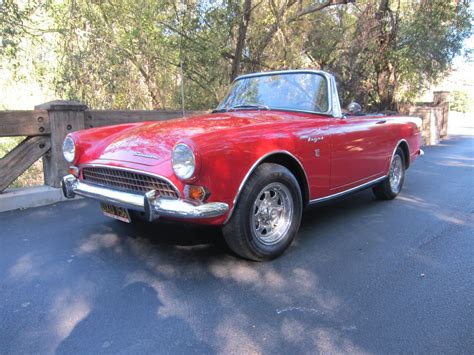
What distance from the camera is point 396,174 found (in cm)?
586

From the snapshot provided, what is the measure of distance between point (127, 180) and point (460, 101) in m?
44.5

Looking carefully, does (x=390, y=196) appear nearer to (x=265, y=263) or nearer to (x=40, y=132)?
(x=265, y=263)

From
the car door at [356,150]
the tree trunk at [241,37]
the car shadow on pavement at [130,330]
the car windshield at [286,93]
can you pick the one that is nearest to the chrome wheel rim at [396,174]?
the car door at [356,150]

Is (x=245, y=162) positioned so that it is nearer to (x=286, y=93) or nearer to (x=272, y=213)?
(x=272, y=213)

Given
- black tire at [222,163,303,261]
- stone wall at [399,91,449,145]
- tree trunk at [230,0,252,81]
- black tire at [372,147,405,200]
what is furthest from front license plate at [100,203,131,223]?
stone wall at [399,91,449,145]

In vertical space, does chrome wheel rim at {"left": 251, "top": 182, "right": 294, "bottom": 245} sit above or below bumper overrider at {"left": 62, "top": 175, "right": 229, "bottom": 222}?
below

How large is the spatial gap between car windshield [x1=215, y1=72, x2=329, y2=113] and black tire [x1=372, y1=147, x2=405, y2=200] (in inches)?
65.3

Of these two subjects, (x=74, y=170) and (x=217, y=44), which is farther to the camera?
(x=217, y=44)

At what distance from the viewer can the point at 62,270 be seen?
3.33m

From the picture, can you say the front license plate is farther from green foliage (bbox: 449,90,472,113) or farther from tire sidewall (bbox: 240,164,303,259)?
green foliage (bbox: 449,90,472,113)

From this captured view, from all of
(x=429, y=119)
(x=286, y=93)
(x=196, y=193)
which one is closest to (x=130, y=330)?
(x=196, y=193)

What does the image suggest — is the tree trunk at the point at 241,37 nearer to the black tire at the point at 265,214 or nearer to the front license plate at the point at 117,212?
the black tire at the point at 265,214

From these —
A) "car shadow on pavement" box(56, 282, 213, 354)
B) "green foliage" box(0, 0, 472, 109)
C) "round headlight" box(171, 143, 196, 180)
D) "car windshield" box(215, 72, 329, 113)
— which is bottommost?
"car shadow on pavement" box(56, 282, 213, 354)

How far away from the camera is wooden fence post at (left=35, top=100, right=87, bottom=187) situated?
5.46 meters
